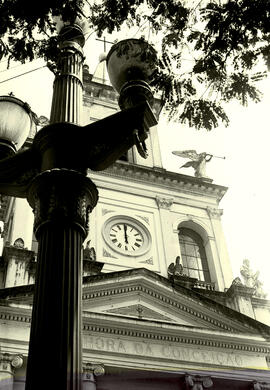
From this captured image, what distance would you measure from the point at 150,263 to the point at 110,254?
4.73 feet

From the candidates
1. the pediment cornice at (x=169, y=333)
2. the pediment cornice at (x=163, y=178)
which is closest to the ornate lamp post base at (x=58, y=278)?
the pediment cornice at (x=169, y=333)

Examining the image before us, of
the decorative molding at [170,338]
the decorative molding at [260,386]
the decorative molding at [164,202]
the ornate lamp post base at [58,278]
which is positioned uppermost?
the decorative molding at [164,202]

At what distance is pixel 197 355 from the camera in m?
13.6

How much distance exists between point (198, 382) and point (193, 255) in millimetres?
6735

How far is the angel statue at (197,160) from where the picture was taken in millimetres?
22438

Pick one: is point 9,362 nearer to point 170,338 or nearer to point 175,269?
point 170,338

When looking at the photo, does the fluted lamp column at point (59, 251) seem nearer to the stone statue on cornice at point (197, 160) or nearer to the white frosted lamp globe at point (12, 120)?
the white frosted lamp globe at point (12, 120)

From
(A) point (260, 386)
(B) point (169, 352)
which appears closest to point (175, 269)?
(B) point (169, 352)

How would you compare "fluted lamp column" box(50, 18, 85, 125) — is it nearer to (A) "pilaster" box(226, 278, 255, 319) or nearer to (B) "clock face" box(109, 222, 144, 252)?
(B) "clock face" box(109, 222, 144, 252)

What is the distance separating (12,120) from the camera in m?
5.50

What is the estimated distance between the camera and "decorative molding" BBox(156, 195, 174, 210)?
19.7 m

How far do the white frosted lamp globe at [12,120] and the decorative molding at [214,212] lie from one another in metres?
15.5

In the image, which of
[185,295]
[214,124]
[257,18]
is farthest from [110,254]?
[257,18]

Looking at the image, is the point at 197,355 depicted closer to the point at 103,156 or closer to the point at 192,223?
the point at 192,223
